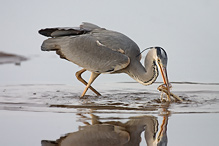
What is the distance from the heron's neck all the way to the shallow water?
1.15 ft

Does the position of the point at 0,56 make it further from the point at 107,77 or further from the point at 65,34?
the point at 65,34

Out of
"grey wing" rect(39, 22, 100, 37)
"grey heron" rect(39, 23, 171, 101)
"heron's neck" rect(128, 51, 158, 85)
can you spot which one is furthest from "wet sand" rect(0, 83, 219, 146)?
"grey wing" rect(39, 22, 100, 37)

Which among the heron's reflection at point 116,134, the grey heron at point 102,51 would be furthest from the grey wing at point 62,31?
the heron's reflection at point 116,134

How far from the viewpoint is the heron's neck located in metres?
8.39

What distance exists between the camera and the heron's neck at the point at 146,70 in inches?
330

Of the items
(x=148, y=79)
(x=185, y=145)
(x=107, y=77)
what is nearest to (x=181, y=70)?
(x=107, y=77)

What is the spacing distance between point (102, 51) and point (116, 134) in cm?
359

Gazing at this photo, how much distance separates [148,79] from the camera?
859cm

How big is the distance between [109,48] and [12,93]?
1.97 meters

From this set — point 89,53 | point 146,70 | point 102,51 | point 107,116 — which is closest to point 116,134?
point 107,116

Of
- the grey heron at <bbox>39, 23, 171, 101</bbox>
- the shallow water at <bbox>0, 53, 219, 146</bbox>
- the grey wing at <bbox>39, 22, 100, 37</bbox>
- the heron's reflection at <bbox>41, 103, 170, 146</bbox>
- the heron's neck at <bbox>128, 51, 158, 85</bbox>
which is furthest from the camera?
the grey wing at <bbox>39, 22, 100, 37</bbox>

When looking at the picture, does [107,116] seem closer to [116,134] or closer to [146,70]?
[116,134]

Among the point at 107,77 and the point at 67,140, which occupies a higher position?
the point at 107,77

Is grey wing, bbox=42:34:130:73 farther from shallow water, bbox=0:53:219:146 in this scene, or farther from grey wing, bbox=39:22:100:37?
shallow water, bbox=0:53:219:146
